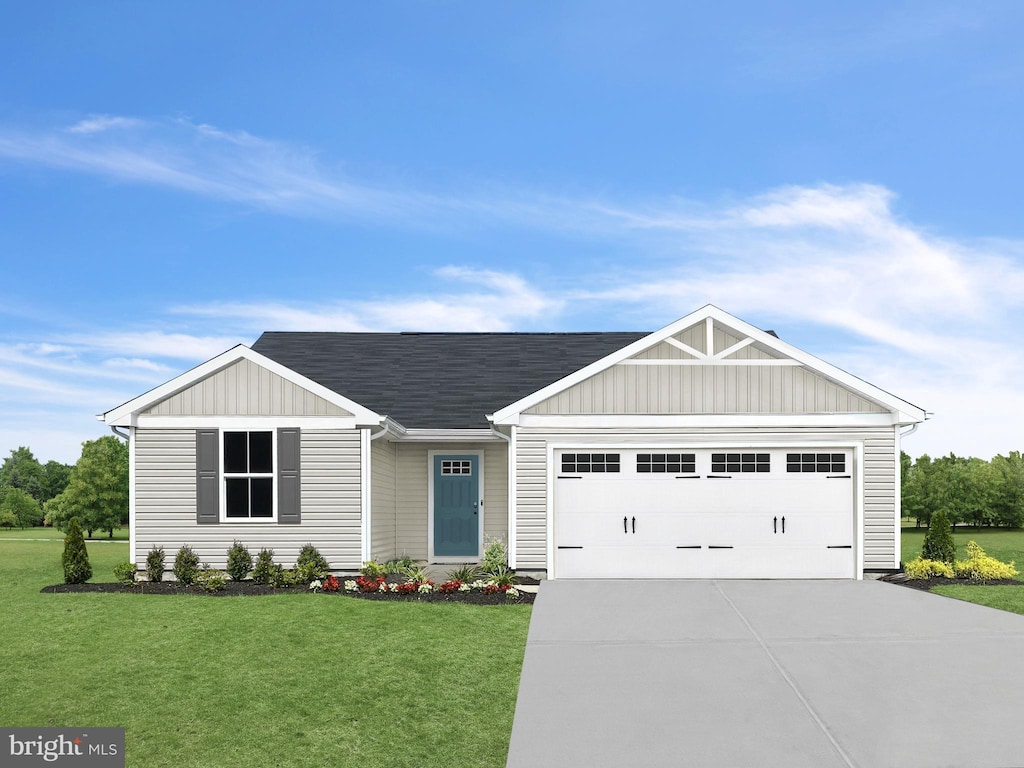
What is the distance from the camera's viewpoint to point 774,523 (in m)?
15.0

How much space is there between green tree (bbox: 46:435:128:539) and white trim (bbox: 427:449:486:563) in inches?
791

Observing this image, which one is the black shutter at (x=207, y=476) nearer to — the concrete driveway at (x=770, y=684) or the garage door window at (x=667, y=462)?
the concrete driveway at (x=770, y=684)

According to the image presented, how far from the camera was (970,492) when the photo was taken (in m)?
32.0


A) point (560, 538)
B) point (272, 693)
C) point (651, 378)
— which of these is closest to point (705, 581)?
point (560, 538)

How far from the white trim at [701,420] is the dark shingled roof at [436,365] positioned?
2534 millimetres

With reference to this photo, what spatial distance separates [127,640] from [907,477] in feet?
98.5

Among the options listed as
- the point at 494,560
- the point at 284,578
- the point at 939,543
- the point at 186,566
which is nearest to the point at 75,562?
the point at 186,566

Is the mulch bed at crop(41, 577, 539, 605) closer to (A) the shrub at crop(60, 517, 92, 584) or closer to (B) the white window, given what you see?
(A) the shrub at crop(60, 517, 92, 584)

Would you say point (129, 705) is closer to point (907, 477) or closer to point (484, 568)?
point (484, 568)

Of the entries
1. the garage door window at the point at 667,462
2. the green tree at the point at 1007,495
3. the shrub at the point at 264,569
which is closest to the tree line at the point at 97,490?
the shrub at the point at 264,569

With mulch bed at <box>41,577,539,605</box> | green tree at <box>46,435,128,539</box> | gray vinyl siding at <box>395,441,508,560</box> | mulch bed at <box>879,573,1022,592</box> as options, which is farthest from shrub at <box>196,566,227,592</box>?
green tree at <box>46,435,128,539</box>

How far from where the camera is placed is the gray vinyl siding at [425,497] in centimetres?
1759

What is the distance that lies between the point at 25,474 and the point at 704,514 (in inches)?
2076

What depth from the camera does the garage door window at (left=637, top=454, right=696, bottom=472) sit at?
49.6 ft
